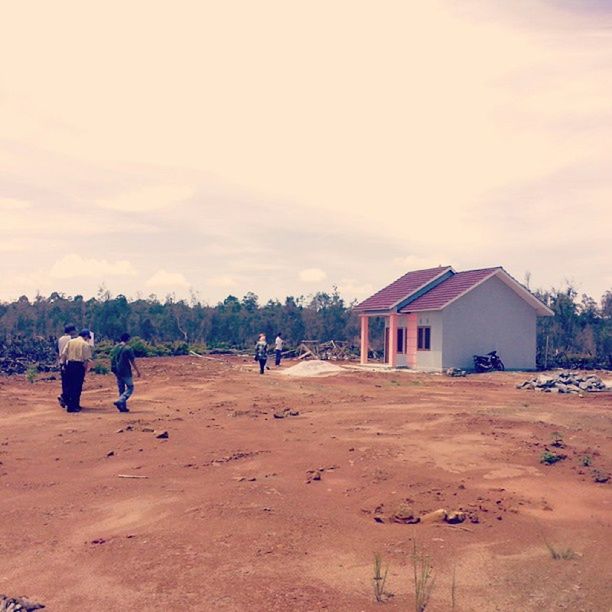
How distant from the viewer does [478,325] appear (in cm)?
3056

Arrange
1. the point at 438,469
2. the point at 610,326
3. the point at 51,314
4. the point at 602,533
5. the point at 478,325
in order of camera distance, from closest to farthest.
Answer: the point at 602,533 → the point at 438,469 → the point at 478,325 → the point at 610,326 → the point at 51,314

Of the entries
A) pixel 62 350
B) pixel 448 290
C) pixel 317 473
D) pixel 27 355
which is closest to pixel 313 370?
pixel 448 290

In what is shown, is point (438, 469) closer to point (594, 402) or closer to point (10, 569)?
point (10, 569)

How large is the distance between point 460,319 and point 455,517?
23785 mm

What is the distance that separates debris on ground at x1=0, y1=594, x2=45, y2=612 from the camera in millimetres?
4707

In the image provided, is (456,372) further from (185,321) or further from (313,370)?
(185,321)

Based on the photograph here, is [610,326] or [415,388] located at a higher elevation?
[610,326]

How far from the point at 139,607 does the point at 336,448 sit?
230 inches

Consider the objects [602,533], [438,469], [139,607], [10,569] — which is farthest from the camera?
[438,469]

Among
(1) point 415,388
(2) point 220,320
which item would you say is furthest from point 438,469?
(2) point 220,320

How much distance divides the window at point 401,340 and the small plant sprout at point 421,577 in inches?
1050

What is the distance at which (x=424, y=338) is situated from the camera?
30875 mm

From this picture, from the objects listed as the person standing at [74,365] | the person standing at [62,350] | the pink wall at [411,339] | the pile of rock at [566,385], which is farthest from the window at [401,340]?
the person standing at [74,365]

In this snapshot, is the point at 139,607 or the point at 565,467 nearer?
the point at 139,607
